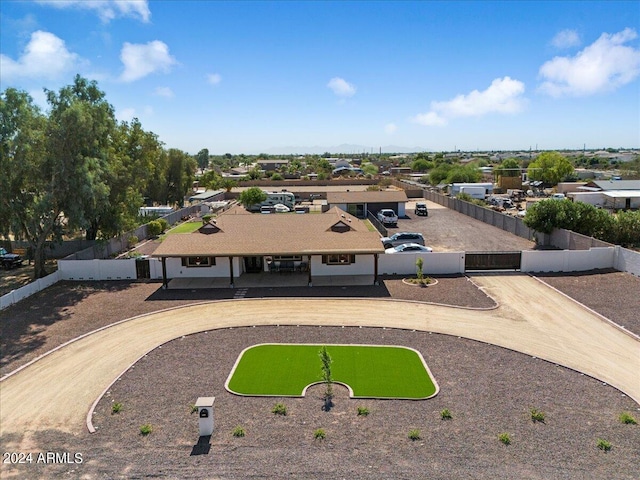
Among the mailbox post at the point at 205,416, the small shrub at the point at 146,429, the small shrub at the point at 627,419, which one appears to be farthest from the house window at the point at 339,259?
the small shrub at the point at 627,419

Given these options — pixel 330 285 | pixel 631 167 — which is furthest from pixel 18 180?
pixel 631 167

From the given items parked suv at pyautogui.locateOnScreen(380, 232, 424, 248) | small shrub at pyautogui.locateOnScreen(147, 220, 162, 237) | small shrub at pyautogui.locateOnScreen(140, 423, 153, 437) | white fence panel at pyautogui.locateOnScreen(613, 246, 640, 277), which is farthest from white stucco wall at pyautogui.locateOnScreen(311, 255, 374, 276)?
small shrub at pyautogui.locateOnScreen(147, 220, 162, 237)

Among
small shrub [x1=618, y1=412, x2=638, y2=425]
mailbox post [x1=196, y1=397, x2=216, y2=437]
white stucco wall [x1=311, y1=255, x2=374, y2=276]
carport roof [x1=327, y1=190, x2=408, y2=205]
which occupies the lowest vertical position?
small shrub [x1=618, y1=412, x2=638, y2=425]

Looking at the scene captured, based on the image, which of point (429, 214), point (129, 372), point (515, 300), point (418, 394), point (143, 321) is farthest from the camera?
point (429, 214)

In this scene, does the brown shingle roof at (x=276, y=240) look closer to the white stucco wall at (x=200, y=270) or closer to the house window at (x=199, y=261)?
the house window at (x=199, y=261)

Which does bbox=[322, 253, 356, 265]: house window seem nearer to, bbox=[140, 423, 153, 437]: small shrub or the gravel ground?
the gravel ground

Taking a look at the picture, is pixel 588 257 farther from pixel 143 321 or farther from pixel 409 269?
pixel 143 321
